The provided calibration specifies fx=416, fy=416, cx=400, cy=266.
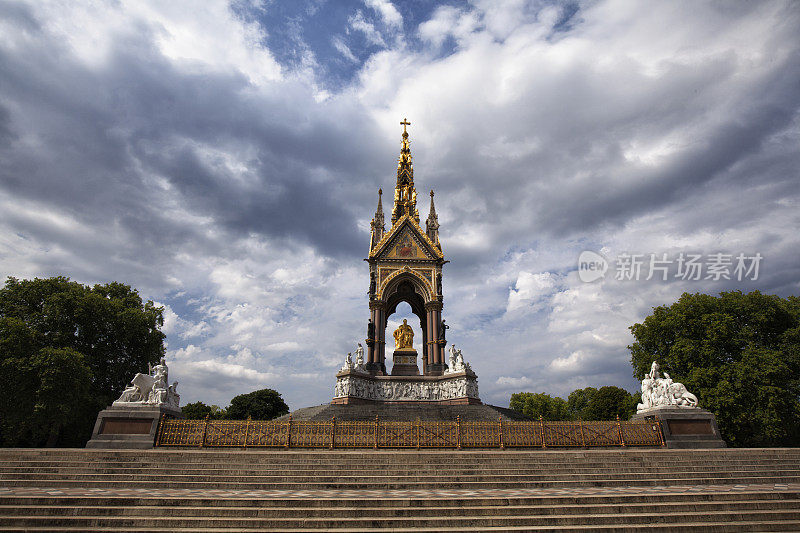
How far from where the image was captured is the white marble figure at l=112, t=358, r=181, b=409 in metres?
15.1

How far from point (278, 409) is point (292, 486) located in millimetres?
48934

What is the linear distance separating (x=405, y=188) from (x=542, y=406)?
43330 millimetres

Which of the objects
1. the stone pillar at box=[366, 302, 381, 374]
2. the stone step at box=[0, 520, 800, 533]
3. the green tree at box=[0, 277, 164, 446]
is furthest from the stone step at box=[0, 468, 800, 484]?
the stone pillar at box=[366, 302, 381, 374]

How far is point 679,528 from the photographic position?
24.0ft

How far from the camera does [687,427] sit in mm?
15562

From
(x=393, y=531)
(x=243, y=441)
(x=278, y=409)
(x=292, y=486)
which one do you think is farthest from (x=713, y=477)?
(x=278, y=409)

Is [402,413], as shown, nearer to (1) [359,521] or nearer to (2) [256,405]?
(1) [359,521]

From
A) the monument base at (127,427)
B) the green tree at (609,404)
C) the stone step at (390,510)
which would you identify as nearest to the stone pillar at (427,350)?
the monument base at (127,427)

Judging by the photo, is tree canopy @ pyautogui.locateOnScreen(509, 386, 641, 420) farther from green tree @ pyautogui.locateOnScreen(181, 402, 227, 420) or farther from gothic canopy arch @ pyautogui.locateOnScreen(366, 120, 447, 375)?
green tree @ pyautogui.locateOnScreen(181, 402, 227, 420)

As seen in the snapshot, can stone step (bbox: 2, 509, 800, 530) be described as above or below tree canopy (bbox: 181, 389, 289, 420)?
below

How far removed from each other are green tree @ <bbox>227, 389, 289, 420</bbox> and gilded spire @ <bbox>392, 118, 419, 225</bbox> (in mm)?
34022

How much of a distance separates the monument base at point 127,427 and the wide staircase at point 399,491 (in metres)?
1.78

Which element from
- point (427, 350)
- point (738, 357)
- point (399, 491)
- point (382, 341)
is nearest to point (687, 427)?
point (399, 491)

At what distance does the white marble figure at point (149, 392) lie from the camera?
15133 mm
